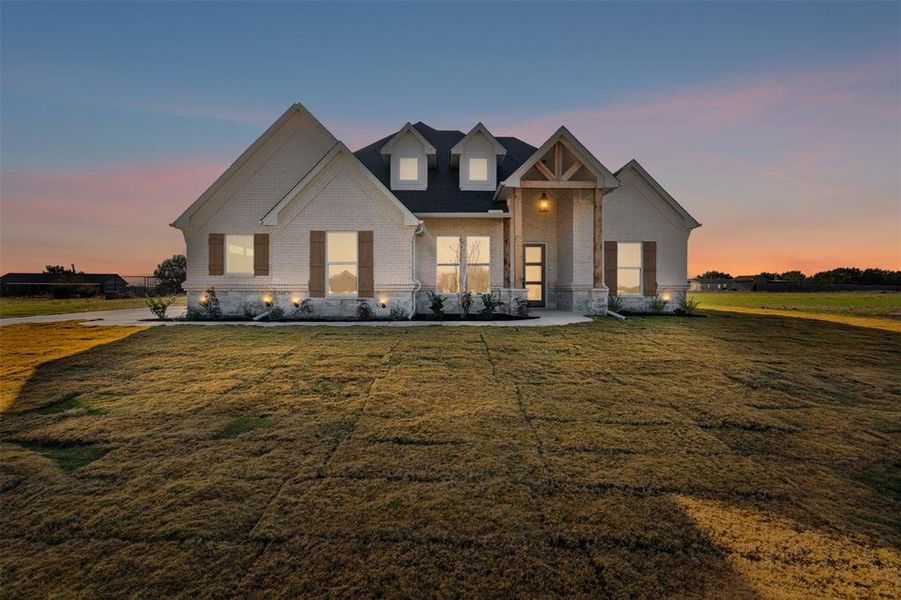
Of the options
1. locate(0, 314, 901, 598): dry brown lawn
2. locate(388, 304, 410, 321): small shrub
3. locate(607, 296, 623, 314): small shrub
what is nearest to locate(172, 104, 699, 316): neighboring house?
locate(388, 304, 410, 321): small shrub

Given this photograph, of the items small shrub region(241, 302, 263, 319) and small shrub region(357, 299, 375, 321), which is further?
small shrub region(241, 302, 263, 319)

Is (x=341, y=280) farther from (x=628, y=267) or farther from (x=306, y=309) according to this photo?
(x=628, y=267)

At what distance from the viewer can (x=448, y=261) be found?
14984 millimetres

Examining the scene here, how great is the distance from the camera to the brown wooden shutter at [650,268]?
51.5 feet

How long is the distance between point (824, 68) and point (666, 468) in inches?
720

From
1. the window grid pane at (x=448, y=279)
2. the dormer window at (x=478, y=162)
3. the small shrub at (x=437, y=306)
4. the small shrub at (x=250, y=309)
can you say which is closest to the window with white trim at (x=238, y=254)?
the small shrub at (x=250, y=309)

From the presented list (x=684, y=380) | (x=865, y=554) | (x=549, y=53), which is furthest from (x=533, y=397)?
(x=549, y=53)

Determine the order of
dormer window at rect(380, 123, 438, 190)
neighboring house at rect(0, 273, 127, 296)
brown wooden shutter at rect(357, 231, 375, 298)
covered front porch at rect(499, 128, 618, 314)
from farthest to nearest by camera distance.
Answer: neighboring house at rect(0, 273, 127, 296)
dormer window at rect(380, 123, 438, 190)
covered front porch at rect(499, 128, 618, 314)
brown wooden shutter at rect(357, 231, 375, 298)

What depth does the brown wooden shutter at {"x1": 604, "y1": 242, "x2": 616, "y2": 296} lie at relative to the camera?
15.7m

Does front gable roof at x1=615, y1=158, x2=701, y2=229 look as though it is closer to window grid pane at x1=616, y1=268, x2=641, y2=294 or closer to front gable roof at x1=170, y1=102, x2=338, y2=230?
window grid pane at x1=616, y1=268, x2=641, y2=294

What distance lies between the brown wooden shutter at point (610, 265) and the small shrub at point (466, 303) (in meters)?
5.63

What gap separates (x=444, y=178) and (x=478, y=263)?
4.25m

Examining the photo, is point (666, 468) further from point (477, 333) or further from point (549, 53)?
point (549, 53)

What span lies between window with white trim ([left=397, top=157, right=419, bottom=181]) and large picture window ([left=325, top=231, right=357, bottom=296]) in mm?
4323
